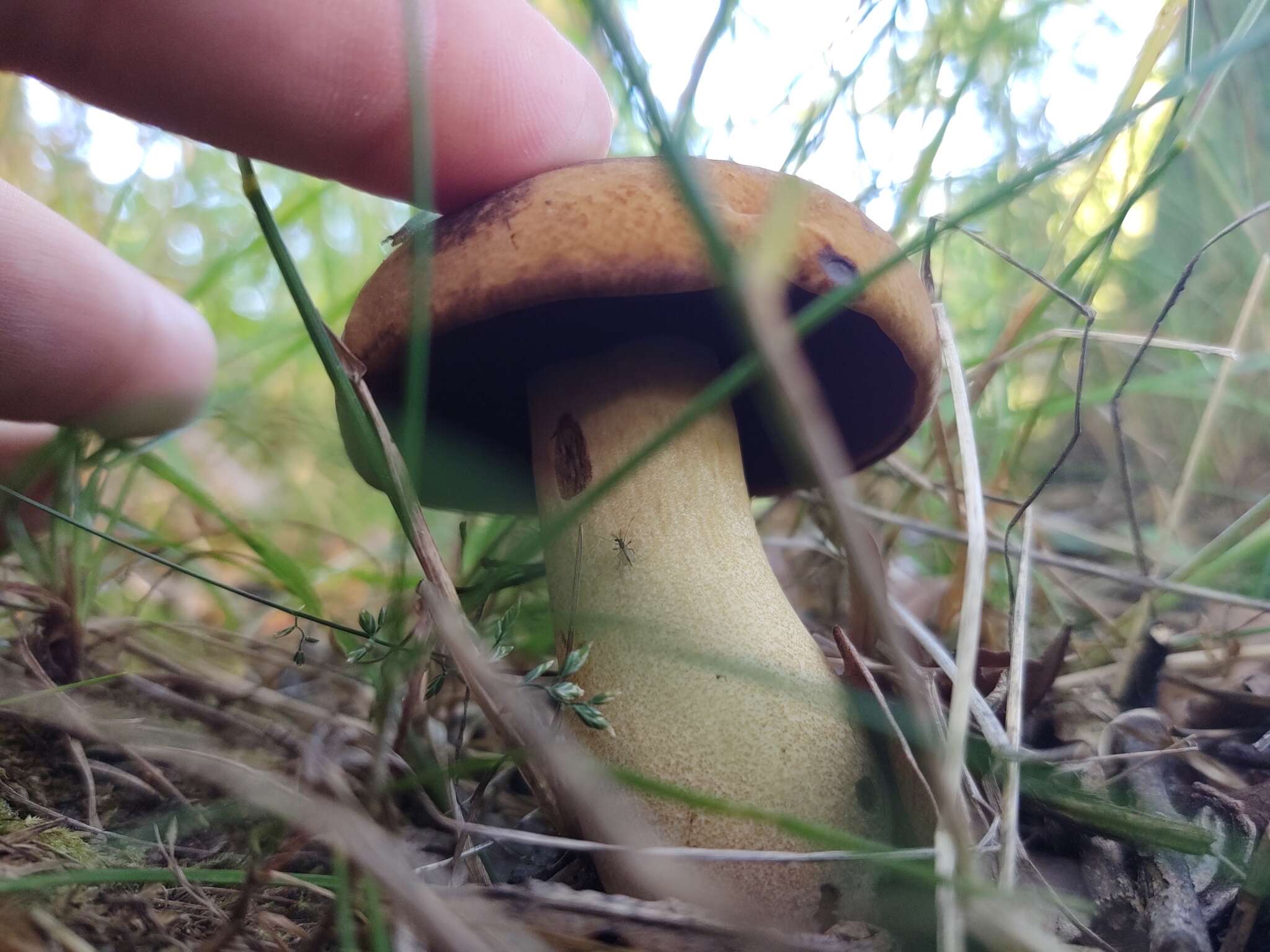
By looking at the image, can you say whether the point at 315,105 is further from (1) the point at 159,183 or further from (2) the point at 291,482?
(1) the point at 159,183

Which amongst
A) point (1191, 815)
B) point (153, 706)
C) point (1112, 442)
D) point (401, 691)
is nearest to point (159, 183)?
point (153, 706)

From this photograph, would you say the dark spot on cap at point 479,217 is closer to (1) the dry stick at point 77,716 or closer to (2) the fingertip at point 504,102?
(2) the fingertip at point 504,102

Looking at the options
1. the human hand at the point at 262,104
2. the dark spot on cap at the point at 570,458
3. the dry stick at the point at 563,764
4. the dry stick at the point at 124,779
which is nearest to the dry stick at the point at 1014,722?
the dry stick at the point at 563,764

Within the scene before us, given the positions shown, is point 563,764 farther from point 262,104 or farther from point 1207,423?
point 1207,423

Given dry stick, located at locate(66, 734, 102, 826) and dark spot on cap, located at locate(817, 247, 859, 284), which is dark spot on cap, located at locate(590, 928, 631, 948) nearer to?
dry stick, located at locate(66, 734, 102, 826)

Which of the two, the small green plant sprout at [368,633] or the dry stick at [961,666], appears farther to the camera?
the small green plant sprout at [368,633]

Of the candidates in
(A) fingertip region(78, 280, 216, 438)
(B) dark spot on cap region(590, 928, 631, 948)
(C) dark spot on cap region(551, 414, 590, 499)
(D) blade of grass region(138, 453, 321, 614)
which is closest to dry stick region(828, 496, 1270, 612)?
(C) dark spot on cap region(551, 414, 590, 499)

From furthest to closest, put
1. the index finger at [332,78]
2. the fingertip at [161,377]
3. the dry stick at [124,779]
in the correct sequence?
the fingertip at [161,377] → the index finger at [332,78] → the dry stick at [124,779]

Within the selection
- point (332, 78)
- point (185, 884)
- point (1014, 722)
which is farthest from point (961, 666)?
point (332, 78)
